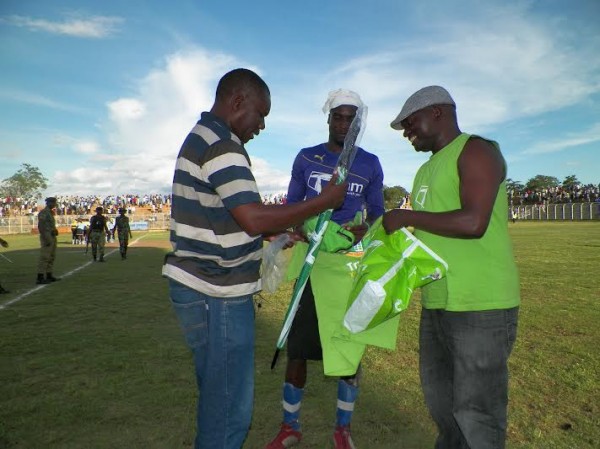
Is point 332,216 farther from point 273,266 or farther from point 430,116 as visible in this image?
point 430,116

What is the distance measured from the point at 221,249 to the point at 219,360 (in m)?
0.53

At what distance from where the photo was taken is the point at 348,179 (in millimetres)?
3461

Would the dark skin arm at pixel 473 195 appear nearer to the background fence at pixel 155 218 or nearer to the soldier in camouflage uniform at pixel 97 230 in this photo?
the soldier in camouflage uniform at pixel 97 230

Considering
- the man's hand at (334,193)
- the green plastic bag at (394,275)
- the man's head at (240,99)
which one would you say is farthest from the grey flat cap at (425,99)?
the man's head at (240,99)

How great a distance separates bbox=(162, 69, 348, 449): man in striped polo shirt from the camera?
204 cm

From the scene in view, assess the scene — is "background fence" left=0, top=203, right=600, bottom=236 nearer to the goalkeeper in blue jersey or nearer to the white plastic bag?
the goalkeeper in blue jersey

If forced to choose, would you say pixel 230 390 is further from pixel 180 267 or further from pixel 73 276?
pixel 73 276

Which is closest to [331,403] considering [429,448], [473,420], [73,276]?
[429,448]

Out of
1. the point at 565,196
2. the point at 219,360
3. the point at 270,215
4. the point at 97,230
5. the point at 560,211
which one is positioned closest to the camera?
the point at 270,215

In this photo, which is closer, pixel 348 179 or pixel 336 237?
pixel 336 237

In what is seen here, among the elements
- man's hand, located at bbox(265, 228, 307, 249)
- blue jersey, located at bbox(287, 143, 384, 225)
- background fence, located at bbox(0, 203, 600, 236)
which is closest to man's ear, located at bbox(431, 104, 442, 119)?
blue jersey, located at bbox(287, 143, 384, 225)

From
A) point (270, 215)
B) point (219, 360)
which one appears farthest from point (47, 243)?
point (270, 215)

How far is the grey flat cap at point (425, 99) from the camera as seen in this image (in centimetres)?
233

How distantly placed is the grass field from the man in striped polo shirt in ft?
4.85
